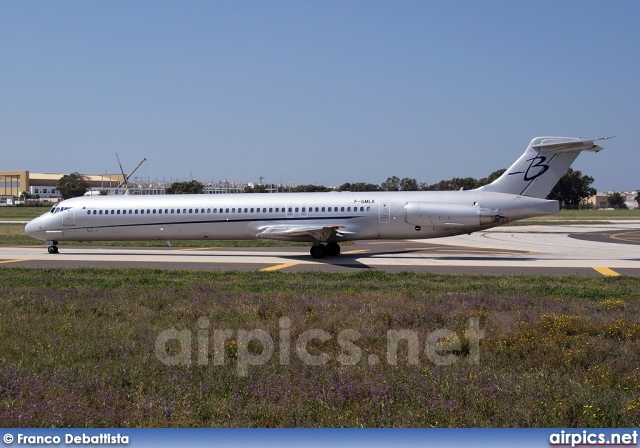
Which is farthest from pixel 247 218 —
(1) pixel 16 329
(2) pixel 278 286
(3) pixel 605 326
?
(3) pixel 605 326

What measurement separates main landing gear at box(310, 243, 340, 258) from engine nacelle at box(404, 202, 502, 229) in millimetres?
3293

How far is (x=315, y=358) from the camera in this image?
877 centimetres

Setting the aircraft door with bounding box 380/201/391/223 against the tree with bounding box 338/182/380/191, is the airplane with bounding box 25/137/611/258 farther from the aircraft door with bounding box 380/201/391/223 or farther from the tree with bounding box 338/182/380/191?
the tree with bounding box 338/182/380/191

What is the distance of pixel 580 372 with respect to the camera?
26.6 feet

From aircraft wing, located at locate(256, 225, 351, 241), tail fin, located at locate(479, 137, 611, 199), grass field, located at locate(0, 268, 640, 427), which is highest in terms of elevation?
tail fin, located at locate(479, 137, 611, 199)

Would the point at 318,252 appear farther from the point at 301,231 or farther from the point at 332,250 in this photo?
the point at 301,231

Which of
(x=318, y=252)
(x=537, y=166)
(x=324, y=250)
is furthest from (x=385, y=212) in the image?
(x=537, y=166)

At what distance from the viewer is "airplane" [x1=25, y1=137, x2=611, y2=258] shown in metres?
24.5

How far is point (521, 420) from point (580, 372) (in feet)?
7.29

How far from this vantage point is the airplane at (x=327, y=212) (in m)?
24.5

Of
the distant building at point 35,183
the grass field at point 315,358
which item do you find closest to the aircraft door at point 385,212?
the grass field at point 315,358

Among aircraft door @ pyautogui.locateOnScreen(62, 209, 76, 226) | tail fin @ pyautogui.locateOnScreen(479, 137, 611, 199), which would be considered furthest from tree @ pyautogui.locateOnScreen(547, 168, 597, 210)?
aircraft door @ pyautogui.locateOnScreen(62, 209, 76, 226)

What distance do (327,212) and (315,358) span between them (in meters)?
17.3

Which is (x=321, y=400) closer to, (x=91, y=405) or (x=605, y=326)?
(x=91, y=405)
